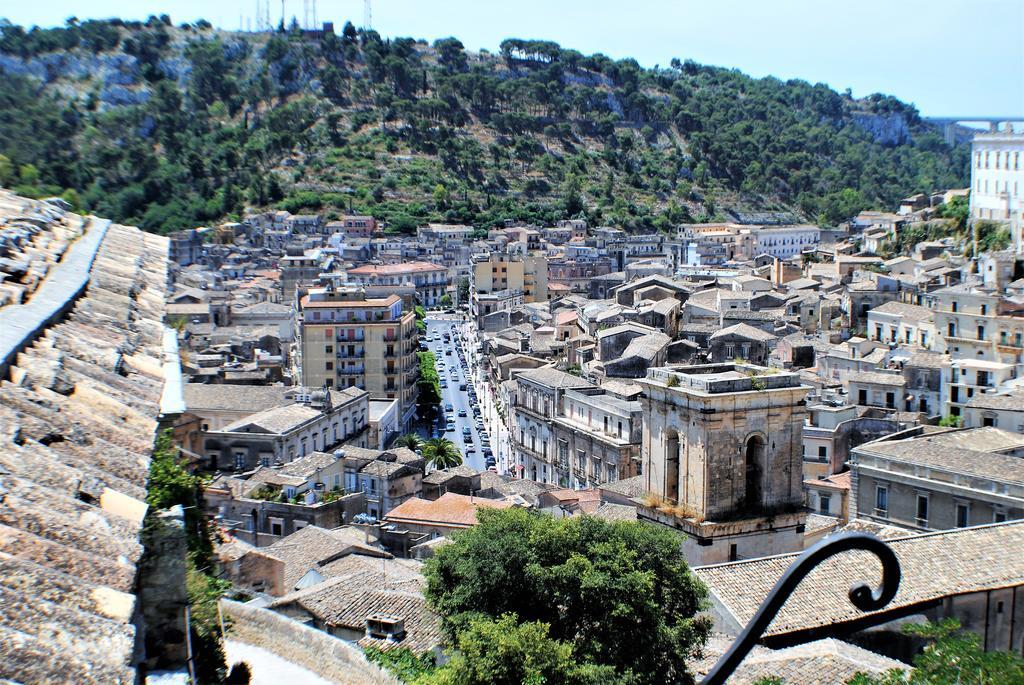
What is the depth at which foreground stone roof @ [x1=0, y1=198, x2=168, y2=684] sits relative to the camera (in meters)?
3.57

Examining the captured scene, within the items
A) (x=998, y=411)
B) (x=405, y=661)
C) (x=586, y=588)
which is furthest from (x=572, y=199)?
(x=586, y=588)

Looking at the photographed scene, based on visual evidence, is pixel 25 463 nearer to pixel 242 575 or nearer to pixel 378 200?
pixel 242 575

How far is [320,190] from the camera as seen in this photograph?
128 meters

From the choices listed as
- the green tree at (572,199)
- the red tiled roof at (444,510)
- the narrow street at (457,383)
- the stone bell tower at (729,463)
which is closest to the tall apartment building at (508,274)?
the narrow street at (457,383)

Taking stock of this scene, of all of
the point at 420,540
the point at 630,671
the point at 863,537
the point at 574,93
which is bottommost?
the point at 420,540

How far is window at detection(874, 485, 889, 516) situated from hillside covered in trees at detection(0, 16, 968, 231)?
A: 299ft

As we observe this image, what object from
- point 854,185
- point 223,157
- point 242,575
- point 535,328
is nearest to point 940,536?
point 242,575

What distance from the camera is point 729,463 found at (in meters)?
24.0

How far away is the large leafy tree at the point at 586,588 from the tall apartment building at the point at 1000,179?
2398 inches

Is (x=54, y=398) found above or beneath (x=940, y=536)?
above

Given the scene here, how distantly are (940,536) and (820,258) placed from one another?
2833 inches

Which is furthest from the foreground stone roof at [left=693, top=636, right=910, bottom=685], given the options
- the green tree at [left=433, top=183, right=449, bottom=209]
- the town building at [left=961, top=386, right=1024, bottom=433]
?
the green tree at [left=433, top=183, right=449, bottom=209]

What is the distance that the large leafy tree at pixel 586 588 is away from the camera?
700 inches

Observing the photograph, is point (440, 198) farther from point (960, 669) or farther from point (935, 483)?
point (960, 669)
